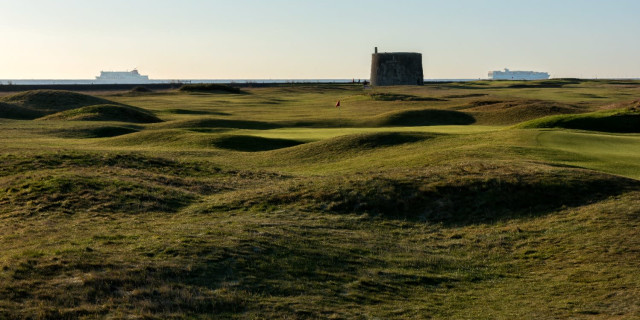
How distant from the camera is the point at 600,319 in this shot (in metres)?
11.8

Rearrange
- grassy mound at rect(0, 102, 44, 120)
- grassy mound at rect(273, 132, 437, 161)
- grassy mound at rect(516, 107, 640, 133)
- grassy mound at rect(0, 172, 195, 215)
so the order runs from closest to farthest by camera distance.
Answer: grassy mound at rect(0, 172, 195, 215)
grassy mound at rect(273, 132, 437, 161)
grassy mound at rect(516, 107, 640, 133)
grassy mound at rect(0, 102, 44, 120)

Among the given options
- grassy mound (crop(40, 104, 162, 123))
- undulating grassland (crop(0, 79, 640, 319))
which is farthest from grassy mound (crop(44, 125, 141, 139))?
undulating grassland (crop(0, 79, 640, 319))

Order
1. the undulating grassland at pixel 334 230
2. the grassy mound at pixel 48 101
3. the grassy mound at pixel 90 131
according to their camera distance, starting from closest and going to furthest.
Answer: the undulating grassland at pixel 334 230 → the grassy mound at pixel 90 131 → the grassy mound at pixel 48 101

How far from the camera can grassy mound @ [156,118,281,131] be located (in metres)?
49.8

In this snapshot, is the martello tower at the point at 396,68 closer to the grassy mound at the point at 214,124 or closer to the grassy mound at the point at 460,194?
the grassy mound at the point at 214,124

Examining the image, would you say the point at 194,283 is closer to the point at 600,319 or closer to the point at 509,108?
the point at 600,319

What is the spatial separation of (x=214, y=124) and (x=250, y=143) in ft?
42.5

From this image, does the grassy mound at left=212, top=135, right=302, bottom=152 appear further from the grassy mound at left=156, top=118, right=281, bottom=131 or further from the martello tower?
the martello tower

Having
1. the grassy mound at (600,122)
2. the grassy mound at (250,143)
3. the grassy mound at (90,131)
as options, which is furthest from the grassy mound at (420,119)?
the grassy mound at (90,131)

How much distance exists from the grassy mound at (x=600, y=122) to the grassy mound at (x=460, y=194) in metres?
19.0

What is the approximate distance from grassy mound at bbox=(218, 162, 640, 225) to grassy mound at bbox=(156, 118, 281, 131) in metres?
27.3

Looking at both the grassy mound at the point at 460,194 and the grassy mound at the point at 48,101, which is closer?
the grassy mound at the point at 460,194

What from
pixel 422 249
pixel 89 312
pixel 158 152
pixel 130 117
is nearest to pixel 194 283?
pixel 89 312

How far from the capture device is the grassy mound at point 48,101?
63.3 metres
